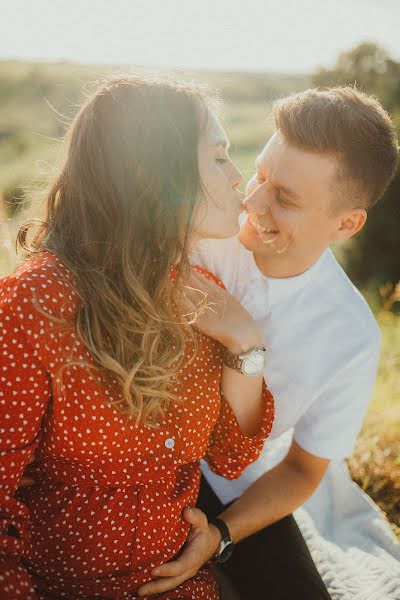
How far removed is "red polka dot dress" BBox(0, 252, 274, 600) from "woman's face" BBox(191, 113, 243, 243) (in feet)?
1.84

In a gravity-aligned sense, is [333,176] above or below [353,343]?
above

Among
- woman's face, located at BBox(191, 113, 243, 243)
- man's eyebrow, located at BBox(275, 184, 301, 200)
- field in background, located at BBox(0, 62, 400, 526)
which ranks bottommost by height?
field in background, located at BBox(0, 62, 400, 526)

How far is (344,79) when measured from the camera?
8250mm

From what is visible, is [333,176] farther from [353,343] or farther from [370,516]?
[370,516]

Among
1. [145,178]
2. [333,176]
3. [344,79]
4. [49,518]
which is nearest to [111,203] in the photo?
[145,178]

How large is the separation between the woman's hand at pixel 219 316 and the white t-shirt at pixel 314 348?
1.44 feet

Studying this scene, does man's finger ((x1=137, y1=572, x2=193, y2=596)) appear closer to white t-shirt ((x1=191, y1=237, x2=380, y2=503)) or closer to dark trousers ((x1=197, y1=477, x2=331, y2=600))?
dark trousers ((x1=197, y1=477, x2=331, y2=600))

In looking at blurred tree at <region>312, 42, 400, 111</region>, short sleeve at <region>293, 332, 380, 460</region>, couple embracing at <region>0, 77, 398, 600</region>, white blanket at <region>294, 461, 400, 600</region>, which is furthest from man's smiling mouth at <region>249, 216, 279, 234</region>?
blurred tree at <region>312, 42, 400, 111</region>

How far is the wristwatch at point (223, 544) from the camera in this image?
2406 mm

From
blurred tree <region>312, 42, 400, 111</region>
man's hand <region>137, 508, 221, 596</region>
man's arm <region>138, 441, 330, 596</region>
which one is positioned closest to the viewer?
man's hand <region>137, 508, 221, 596</region>

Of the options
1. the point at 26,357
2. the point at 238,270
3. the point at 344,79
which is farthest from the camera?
→ the point at 344,79

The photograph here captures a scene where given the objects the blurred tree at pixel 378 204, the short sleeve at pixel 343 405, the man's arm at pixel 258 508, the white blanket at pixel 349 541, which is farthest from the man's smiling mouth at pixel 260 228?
the blurred tree at pixel 378 204

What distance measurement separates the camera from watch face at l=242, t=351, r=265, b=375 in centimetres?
222

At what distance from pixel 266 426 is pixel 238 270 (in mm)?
952
